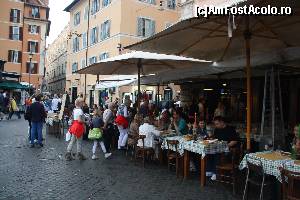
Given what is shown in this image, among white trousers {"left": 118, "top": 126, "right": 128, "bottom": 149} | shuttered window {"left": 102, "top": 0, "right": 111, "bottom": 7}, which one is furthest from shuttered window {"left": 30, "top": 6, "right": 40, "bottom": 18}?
white trousers {"left": 118, "top": 126, "right": 128, "bottom": 149}

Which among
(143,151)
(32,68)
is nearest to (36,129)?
(143,151)

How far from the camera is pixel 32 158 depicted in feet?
34.3

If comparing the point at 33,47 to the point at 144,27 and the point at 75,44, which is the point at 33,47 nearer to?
the point at 75,44

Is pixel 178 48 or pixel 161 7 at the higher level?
pixel 161 7

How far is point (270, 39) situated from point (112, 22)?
24.0 m

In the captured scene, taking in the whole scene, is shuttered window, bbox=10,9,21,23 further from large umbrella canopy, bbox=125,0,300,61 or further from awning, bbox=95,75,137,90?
large umbrella canopy, bbox=125,0,300,61

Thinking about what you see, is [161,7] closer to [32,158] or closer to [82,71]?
[82,71]

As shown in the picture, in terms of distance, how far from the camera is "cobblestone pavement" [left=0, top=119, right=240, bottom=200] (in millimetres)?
6852

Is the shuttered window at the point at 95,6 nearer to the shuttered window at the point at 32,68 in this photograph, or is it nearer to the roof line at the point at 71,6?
the roof line at the point at 71,6

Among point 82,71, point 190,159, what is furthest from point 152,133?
point 82,71

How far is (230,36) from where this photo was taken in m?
5.71

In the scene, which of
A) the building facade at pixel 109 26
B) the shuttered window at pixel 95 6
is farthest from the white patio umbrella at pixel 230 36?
the shuttered window at pixel 95 6

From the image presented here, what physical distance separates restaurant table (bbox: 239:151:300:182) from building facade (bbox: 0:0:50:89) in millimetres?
44305

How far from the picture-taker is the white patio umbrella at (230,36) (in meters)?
6.68
